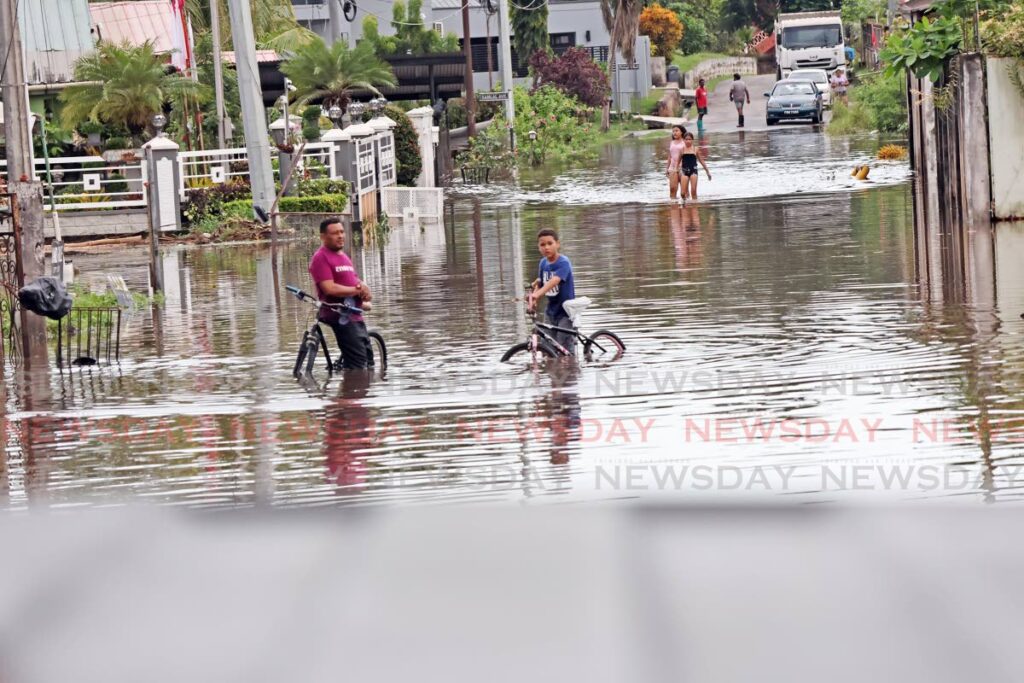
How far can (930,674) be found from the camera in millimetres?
6824

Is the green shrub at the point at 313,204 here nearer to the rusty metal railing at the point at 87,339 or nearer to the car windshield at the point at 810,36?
the rusty metal railing at the point at 87,339

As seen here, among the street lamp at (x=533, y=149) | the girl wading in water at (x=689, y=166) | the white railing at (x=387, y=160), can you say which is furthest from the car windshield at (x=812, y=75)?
the girl wading in water at (x=689, y=166)

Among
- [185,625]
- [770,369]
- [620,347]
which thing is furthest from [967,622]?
[620,347]

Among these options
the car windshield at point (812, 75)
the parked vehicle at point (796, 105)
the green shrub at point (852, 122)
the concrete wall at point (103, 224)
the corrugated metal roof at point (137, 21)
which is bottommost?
the concrete wall at point (103, 224)

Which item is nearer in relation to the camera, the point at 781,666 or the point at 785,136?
the point at 781,666

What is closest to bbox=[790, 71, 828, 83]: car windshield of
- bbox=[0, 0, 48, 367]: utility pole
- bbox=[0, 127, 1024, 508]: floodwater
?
bbox=[0, 127, 1024, 508]: floodwater

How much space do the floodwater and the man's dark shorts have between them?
0.28 metres

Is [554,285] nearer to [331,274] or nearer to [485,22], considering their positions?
[331,274]

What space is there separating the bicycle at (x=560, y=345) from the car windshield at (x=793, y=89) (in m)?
42.9

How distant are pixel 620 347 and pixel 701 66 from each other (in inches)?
2705

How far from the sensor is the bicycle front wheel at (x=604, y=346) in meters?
14.7

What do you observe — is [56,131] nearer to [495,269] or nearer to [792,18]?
[495,269]

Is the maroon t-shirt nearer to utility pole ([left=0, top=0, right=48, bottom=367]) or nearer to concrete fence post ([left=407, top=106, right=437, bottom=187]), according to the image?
utility pole ([left=0, top=0, right=48, bottom=367])

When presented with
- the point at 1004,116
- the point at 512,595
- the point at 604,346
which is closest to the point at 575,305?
the point at 604,346
